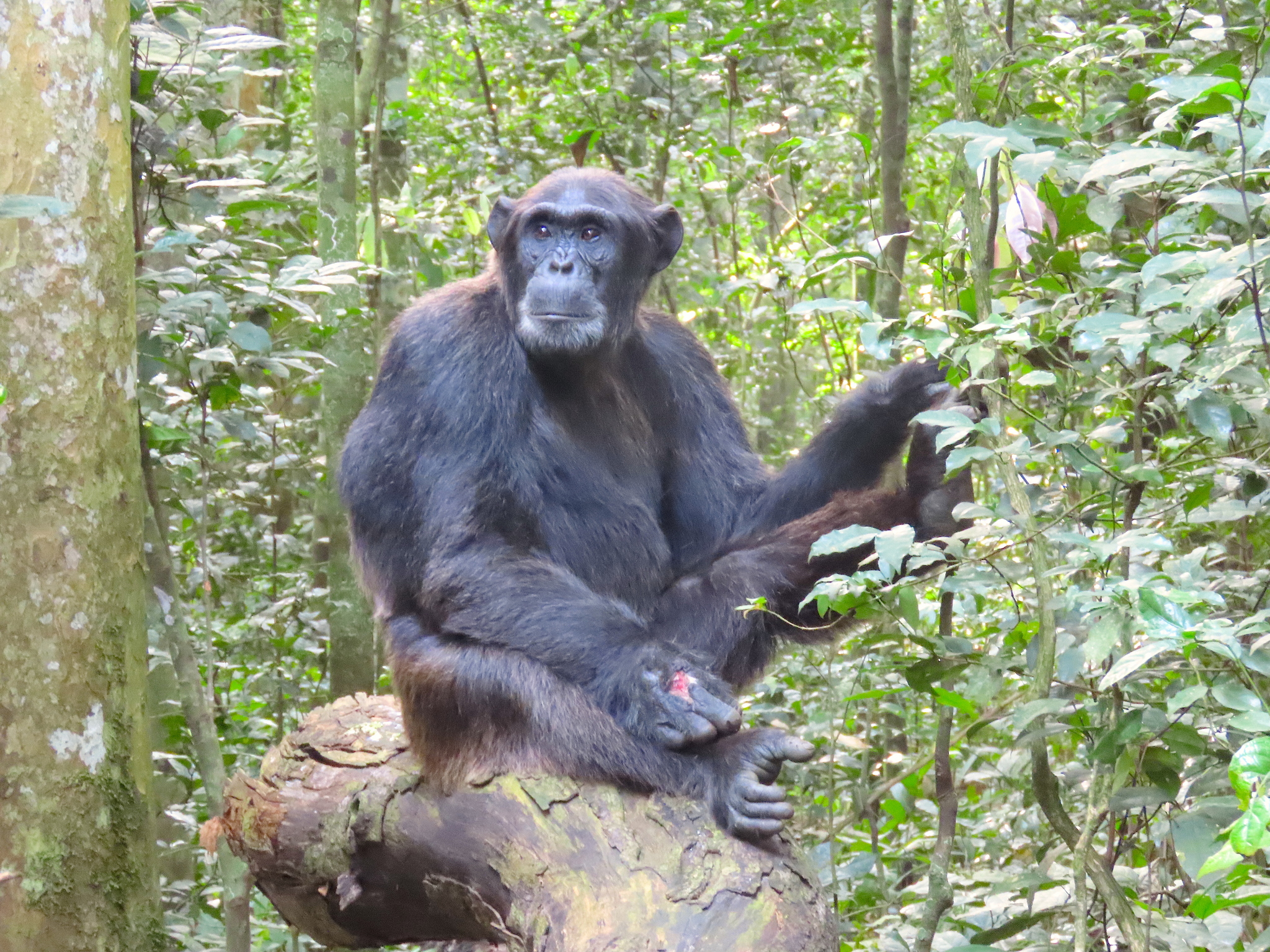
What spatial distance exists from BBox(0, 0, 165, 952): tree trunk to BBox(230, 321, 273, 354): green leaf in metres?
0.93

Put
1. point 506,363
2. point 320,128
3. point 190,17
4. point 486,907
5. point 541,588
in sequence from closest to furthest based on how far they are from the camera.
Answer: point 486,907 < point 541,588 < point 506,363 < point 190,17 < point 320,128

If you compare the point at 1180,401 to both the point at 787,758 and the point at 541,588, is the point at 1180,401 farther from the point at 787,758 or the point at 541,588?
the point at 541,588

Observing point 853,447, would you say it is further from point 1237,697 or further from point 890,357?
point 1237,697

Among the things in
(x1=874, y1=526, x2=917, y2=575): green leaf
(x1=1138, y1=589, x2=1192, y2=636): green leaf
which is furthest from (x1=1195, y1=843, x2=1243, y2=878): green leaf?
(x1=874, y1=526, x2=917, y2=575): green leaf

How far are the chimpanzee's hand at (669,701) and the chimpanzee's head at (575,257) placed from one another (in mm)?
1323

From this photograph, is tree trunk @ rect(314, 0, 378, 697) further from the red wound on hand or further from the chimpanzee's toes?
the chimpanzee's toes

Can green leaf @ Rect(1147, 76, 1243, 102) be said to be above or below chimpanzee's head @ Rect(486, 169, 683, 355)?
above

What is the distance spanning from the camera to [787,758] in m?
3.60

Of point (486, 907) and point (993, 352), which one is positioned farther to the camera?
point (486, 907)

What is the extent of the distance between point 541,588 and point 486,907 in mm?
1080

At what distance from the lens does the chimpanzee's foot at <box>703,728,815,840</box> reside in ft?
11.0

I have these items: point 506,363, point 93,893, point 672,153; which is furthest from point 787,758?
point 672,153

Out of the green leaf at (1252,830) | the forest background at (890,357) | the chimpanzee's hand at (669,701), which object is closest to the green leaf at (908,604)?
the forest background at (890,357)

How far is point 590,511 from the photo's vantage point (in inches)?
181
